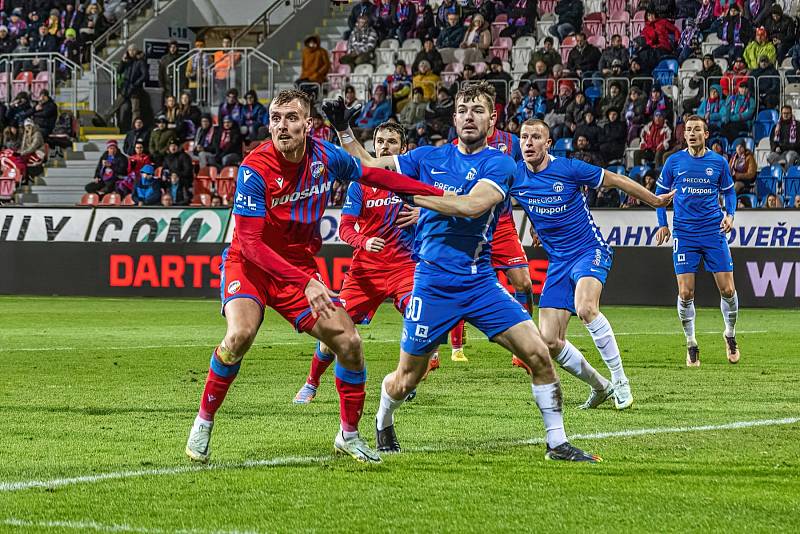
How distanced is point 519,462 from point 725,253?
24.5 ft

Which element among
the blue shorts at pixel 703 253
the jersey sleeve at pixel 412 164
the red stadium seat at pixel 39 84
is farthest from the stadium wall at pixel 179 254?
the jersey sleeve at pixel 412 164

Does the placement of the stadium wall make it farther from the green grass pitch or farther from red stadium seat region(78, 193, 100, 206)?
the green grass pitch

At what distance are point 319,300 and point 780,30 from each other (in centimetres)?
2055

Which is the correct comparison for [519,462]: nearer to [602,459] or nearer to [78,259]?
[602,459]

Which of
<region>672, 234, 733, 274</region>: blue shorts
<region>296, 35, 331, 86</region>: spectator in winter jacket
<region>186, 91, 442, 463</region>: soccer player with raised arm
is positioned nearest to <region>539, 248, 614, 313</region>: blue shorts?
<region>186, 91, 442, 463</region>: soccer player with raised arm

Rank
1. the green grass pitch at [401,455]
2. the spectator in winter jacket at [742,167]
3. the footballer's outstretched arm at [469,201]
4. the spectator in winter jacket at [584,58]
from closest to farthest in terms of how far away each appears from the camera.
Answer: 1. the green grass pitch at [401,455]
2. the footballer's outstretched arm at [469,201]
3. the spectator in winter jacket at [742,167]
4. the spectator in winter jacket at [584,58]

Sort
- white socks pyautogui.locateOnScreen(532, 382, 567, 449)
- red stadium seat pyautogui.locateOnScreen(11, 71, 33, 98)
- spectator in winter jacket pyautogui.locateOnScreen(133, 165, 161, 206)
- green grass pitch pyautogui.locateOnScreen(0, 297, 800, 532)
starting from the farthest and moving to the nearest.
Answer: red stadium seat pyautogui.locateOnScreen(11, 71, 33, 98)
spectator in winter jacket pyautogui.locateOnScreen(133, 165, 161, 206)
white socks pyautogui.locateOnScreen(532, 382, 567, 449)
green grass pitch pyautogui.locateOnScreen(0, 297, 800, 532)

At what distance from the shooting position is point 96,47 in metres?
36.3

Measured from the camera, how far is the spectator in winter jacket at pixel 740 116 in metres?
24.6

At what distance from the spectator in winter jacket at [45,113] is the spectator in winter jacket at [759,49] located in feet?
52.4

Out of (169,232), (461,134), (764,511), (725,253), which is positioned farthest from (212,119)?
(764,511)

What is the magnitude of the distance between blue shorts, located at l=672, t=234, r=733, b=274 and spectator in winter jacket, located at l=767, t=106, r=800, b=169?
975cm

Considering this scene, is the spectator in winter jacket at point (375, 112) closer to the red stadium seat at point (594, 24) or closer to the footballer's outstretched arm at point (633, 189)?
the red stadium seat at point (594, 24)

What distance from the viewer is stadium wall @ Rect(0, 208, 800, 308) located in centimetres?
2206
